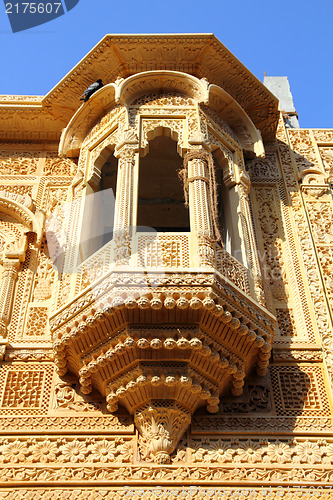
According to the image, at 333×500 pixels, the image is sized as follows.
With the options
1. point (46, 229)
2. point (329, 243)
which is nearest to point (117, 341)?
point (46, 229)

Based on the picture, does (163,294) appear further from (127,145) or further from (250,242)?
(127,145)

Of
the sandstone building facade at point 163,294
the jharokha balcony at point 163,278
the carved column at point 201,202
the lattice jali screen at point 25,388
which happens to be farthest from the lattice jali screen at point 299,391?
the lattice jali screen at point 25,388

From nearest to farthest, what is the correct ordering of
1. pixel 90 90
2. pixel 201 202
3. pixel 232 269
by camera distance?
pixel 232 269
pixel 201 202
pixel 90 90

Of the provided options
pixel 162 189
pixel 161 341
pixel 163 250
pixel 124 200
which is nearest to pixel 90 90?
pixel 124 200

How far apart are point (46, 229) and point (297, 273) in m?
2.84

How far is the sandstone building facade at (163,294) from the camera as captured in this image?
5391 mm

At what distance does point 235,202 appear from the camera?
22.6 feet

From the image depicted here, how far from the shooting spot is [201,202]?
6293mm

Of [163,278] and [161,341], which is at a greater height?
[163,278]

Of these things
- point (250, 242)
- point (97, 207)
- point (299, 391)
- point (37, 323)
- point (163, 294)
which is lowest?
point (299, 391)

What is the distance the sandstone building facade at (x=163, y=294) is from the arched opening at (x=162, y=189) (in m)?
0.08

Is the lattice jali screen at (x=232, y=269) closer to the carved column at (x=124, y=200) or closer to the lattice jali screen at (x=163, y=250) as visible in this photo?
the lattice jali screen at (x=163, y=250)

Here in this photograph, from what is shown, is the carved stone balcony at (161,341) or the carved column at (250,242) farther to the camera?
the carved column at (250,242)

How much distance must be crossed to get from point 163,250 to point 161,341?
0.94 m
